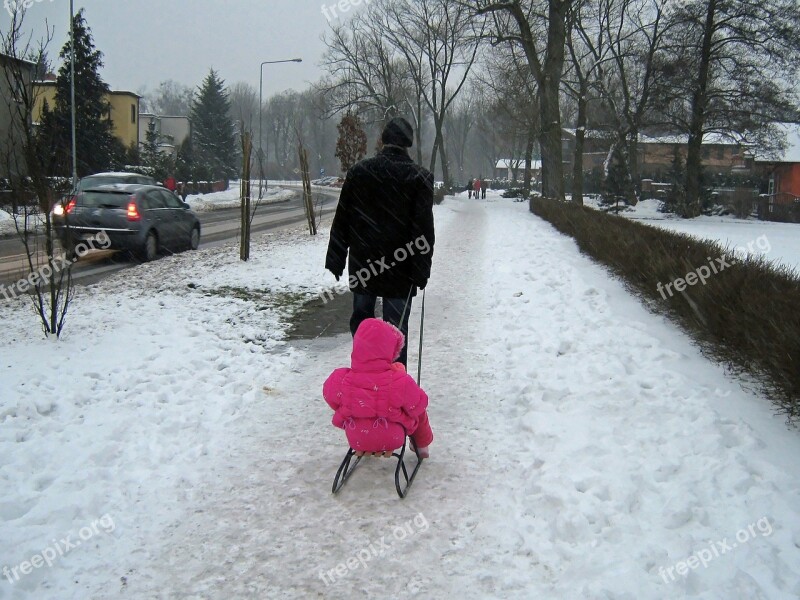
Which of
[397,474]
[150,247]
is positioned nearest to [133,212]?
[150,247]

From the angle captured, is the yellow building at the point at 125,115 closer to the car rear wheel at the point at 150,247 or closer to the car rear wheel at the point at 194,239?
the car rear wheel at the point at 194,239

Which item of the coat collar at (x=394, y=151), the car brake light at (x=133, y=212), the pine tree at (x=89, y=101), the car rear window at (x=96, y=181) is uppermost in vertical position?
the pine tree at (x=89, y=101)

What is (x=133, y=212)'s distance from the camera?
1205 cm

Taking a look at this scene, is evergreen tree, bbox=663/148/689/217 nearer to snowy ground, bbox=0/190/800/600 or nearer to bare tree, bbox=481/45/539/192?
bare tree, bbox=481/45/539/192

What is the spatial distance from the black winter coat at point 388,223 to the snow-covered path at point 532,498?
1.15 meters

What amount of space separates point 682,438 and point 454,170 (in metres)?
125

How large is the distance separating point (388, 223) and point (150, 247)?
379 inches

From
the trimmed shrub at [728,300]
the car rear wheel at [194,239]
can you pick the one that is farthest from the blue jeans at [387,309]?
the car rear wheel at [194,239]

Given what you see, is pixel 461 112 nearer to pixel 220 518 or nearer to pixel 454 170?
pixel 454 170

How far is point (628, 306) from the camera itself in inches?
290

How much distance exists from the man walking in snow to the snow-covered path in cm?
109

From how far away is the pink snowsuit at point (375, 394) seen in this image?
3.48 meters

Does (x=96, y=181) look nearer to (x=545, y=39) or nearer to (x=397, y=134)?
(x=397, y=134)

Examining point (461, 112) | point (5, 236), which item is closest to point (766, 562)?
point (5, 236)
